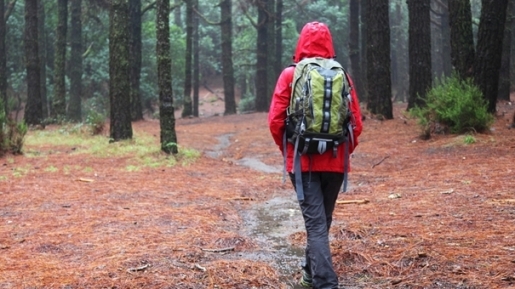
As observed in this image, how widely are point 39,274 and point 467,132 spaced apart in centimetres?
856

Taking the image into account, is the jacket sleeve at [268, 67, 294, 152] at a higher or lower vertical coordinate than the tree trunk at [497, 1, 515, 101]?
lower

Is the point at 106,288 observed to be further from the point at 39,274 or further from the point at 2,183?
the point at 2,183

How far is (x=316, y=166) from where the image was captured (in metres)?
4.01

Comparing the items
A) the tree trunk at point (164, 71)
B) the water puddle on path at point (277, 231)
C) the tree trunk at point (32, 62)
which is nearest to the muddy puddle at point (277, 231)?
the water puddle on path at point (277, 231)

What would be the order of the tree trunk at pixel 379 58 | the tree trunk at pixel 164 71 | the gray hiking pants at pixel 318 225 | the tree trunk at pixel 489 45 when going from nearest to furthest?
1. the gray hiking pants at pixel 318 225
2. the tree trunk at pixel 164 71
3. the tree trunk at pixel 489 45
4. the tree trunk at pixel 379 58

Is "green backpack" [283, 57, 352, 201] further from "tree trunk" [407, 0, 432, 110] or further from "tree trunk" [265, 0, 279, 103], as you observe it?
"tree trunk" [265, 0, 279, 103]

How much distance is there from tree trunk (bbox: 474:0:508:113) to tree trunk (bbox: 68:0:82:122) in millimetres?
15811

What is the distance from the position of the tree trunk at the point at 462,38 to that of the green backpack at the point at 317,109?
854 centimetres

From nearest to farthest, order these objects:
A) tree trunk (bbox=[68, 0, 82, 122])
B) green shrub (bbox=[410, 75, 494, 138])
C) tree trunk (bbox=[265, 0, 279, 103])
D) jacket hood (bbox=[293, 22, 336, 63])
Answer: jacket hood (bbox=[293, 22, 336, 63]) < green shrub (bbox=[410, 75, 494, 138]) < tree trunk (bbox=[68, 0, 82, 122]) < tree trunk (bbox=[265, 0, 279, 103])

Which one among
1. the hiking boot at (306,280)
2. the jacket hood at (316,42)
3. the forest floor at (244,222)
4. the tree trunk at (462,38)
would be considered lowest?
the hiking boot at (306,280)

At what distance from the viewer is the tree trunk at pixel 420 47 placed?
1538 centimetres

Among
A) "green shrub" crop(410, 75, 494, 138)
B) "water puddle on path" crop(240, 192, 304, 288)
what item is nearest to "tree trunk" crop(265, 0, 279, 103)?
"green shrub" crop(410, 75, 494, 138)

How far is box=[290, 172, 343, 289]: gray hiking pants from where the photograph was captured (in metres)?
4.00

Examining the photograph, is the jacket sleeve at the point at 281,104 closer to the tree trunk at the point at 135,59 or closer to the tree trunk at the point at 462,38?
the tree trunk at the point at 462,38
